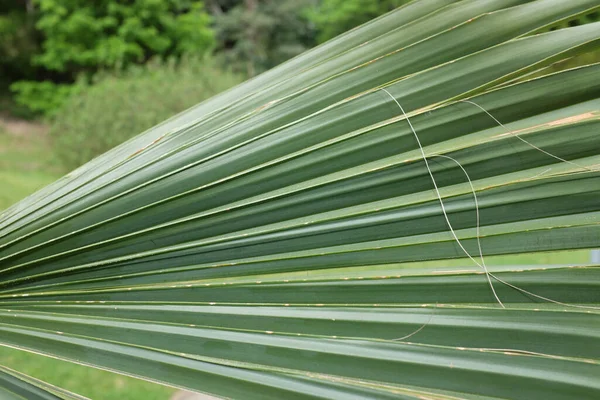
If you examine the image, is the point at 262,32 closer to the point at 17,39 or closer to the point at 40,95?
the point at 40,95

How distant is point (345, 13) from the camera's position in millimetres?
19828

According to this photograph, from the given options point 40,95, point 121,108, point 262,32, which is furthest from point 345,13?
point 40,95

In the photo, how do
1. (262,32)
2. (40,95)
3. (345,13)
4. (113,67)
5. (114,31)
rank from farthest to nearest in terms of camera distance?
(262,32) → (345,13) → (40,95) → (113,67) → (114,31)

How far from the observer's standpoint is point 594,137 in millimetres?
913

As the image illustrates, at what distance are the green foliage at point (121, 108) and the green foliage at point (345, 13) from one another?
7.83 metres

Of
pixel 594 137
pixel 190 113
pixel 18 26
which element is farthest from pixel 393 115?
pixel 18 26

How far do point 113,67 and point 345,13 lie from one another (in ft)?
27.3

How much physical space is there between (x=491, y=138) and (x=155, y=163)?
0.72 metres

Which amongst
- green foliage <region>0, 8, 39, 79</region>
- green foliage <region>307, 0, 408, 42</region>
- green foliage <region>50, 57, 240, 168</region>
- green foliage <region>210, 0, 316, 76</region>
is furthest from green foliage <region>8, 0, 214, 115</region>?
green foliage <region>307, 0, 408, 42</region>

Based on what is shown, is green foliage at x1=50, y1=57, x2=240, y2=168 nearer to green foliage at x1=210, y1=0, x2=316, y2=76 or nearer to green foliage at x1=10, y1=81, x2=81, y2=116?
green foliage at x1=10, y1=81, x2=81, y2=116

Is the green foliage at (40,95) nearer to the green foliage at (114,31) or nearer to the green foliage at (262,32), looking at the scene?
the green foliage at (114,31)

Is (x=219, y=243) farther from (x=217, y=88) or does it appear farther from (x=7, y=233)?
(x=217, y=88)

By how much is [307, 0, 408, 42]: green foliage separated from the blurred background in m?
0.05

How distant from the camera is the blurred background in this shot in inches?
437
